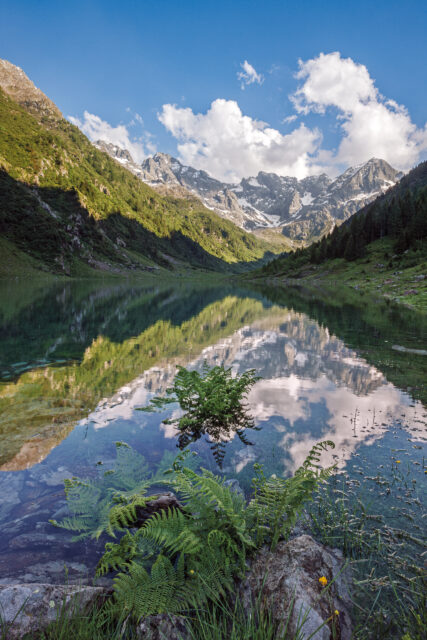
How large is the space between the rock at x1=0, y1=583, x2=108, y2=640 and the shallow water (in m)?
0.72

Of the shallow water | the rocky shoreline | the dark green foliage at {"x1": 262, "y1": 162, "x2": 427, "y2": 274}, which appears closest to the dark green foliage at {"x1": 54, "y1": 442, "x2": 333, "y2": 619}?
the rocky shoreline

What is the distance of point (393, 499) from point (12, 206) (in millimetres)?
155496

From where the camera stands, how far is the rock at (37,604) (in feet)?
9.85

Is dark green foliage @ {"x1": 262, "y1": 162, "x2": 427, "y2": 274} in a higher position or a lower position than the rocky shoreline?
higher

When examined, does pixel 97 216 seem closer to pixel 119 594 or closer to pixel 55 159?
pixel 55 159

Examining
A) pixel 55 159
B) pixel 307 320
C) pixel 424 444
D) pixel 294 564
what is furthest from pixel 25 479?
pixel 55 159

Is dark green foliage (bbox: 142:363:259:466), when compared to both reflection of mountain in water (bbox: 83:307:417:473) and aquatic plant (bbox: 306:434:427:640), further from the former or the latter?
aquatic plant (bbox: 306:434:427:640)

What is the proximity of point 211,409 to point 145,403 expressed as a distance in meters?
2.48

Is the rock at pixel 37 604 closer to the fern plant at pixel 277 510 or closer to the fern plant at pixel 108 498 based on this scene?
the fern plant at pixel 108 498

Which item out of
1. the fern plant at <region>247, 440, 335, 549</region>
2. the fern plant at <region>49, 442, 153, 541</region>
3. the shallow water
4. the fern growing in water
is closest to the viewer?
the fern growing in water

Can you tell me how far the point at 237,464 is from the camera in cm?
715

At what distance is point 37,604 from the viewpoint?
127 inches

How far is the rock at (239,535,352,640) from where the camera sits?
304cm

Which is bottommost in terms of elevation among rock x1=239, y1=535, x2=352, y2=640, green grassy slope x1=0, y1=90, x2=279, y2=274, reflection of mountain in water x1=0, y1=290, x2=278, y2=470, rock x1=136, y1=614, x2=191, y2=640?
reflection of mountain in water x1=0, y1=290, x2=278, y2=470
